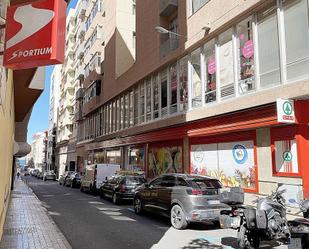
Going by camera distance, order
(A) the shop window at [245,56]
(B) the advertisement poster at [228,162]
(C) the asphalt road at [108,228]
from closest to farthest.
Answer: (C) the asphalt road at [108,228], (B) the advertisement poster at [228,162], (A) the shop window at [245,56]

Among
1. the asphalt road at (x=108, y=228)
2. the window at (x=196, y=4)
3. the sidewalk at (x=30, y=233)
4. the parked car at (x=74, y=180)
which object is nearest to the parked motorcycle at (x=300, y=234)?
the asphalt road at (x=108, y=228)

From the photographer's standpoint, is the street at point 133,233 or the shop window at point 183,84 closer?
the street at point 133,233

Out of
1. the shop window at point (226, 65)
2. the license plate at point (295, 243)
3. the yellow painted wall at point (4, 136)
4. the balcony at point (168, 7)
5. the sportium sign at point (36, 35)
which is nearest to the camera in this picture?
the sportium sign at point (36, 35)

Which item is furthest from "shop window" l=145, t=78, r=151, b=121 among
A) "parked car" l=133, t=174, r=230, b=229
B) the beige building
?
"parked car" l=133, t=174, r=230, b=229

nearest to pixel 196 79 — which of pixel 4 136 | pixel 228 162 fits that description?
pixel 228 162

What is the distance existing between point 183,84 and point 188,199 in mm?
10565

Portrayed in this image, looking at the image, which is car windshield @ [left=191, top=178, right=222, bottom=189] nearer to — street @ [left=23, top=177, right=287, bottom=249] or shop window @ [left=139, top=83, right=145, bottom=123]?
Result: street @ [left=23, top=177, right=287, bottom=249]

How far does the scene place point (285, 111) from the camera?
1226 centimetres

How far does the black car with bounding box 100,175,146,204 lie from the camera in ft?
59.9

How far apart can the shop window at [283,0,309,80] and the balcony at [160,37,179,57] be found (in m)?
8.83

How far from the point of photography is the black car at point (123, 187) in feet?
59.9

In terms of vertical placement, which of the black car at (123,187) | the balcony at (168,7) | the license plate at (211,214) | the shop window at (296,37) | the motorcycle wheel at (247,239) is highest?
the balcony at (168,7)

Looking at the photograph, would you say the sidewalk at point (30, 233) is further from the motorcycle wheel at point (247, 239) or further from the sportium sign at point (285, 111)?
the sportium sign at point (285, 111)

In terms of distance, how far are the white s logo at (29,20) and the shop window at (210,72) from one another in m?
13.3
